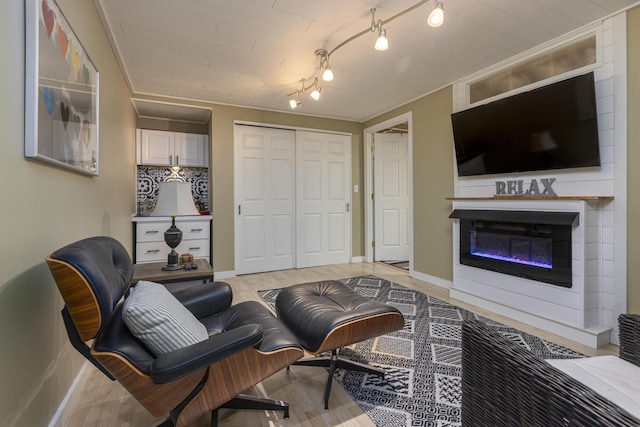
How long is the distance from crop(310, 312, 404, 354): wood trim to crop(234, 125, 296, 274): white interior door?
3.05 m

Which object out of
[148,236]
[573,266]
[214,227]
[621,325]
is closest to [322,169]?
[214,227]

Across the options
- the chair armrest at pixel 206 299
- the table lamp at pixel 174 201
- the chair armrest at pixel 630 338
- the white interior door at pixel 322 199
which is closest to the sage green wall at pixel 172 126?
the white interior door at pixel 322 199

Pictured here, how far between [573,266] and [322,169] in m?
3.41

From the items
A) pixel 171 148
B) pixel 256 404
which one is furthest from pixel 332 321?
pixel 171 148

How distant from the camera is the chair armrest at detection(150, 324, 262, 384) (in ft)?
3.21

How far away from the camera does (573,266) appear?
2318 mm

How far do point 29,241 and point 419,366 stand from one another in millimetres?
2153

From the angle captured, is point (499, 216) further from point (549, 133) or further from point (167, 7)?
point (167, 7)

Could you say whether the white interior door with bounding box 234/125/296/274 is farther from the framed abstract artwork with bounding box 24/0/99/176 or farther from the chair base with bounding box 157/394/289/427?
the chair base with bounding box 157/394/289/427

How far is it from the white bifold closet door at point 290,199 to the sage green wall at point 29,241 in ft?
8.07

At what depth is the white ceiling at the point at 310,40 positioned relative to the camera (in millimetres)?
2115

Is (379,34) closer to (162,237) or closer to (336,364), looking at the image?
(336,364)

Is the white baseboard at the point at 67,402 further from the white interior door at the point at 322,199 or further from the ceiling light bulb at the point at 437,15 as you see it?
the white interior door at the point at 322,199

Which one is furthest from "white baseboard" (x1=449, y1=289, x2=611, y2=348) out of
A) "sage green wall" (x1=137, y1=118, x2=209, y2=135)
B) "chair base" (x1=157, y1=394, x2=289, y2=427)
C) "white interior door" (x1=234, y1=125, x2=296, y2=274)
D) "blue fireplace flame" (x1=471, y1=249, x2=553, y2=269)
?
"sage green wall" (x1=137, y1=118, x2=209, y2=135)
